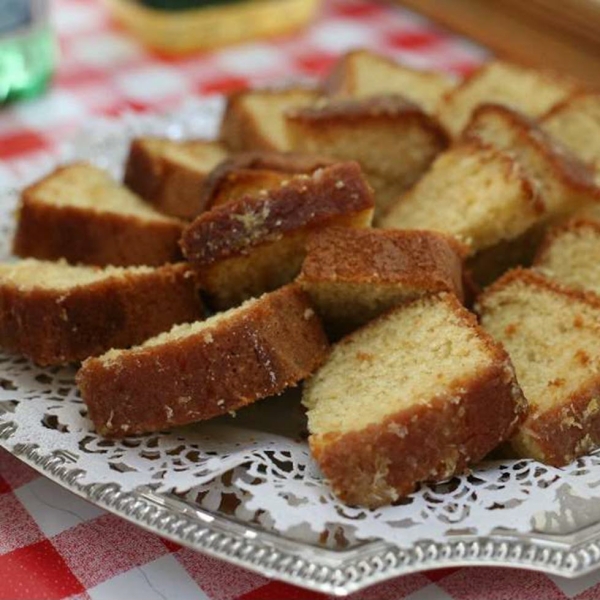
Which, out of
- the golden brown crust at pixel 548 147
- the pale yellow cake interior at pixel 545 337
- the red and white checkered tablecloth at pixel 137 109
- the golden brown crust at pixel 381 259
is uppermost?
the golden brown crust at pixel 548 147

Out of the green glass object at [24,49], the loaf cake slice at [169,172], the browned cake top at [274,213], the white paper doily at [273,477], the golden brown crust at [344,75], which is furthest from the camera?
the green glass object at [24,49]

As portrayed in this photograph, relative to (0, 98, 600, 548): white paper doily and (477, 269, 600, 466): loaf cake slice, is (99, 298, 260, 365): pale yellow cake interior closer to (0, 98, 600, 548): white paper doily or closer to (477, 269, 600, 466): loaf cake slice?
(0, 98, 600, 548): white paper doily

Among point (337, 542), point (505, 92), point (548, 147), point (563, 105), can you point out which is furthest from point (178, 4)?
point (337, 542)

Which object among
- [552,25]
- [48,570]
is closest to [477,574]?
[48,570]

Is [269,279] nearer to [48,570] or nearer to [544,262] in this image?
[544,262]

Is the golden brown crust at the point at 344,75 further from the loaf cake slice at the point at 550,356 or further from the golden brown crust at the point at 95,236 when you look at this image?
the loaf cake slice at the point at 550,356

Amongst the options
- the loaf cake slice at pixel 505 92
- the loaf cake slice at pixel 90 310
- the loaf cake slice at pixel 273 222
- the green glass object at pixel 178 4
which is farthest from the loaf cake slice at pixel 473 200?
the green glass object at pixel 178 4
